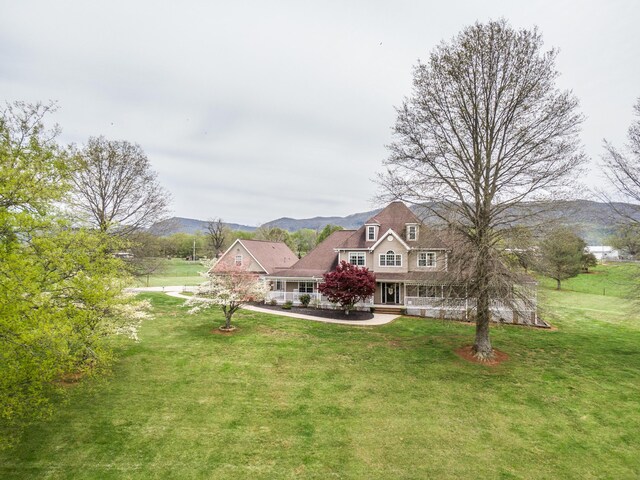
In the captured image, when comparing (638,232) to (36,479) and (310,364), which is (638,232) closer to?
(310,364)

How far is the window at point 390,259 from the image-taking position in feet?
92.8

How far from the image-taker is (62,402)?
12250 mm

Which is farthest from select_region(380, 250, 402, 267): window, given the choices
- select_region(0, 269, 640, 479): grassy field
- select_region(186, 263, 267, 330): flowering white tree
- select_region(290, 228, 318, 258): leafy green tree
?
select_region(290, 228, 318, 258): leafy green tree

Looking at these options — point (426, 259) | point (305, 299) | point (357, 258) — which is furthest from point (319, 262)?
point (426, 259)

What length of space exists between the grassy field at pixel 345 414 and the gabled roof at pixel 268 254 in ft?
50.0

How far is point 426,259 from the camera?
27.3 meters

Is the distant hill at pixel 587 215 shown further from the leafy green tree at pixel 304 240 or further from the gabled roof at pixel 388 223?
the leafy green tree at pixel 304 240

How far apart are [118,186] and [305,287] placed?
55.2ft

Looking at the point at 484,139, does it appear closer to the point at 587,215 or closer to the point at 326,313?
the point at 587,215

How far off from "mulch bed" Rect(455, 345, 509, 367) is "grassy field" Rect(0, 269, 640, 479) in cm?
43

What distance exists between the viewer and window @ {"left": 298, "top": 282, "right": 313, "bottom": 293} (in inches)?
1198

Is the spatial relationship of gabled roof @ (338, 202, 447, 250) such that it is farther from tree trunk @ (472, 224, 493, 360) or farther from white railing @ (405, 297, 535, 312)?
tree trunk @ (472, 224, 493, 360)

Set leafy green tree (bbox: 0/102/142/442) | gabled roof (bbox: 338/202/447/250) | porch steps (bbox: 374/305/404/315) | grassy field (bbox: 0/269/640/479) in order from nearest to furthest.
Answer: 1. leafy green tree (bbox: 0/102/142/442)
2. grassy field (bbox: 0/269/640/479)
3. porch steps (bbox: 374/305/404/315)
4. gabled roof (bbox: 338/202/447/250)

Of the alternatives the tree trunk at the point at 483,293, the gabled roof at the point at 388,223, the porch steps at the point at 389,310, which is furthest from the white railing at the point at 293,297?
the tree trunk at the point at 483,293
